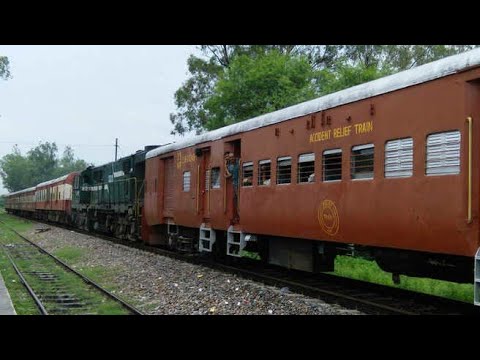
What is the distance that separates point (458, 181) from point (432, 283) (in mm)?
5412

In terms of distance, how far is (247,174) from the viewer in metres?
12.8

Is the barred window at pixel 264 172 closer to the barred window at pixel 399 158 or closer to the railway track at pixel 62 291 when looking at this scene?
the railway track at pixel 62 291

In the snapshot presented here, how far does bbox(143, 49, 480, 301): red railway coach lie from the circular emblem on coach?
16mm

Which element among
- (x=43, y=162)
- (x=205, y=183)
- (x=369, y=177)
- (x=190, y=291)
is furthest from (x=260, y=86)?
(x=43, y=162)

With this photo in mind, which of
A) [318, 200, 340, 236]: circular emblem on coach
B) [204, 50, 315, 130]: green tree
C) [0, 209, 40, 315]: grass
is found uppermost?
[204, 50, 315, 130]: green tree

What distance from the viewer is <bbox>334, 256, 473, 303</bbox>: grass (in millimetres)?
10443

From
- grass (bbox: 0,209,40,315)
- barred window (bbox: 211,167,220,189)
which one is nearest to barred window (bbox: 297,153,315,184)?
barred window (bbox: 211,167,220,189)

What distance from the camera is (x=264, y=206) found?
38.2 ft

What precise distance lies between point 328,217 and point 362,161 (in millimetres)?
1230

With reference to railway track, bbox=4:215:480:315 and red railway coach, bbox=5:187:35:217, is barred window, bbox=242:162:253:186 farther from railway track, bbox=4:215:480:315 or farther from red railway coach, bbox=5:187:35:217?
red railway coach, bbox=5:187:35:217

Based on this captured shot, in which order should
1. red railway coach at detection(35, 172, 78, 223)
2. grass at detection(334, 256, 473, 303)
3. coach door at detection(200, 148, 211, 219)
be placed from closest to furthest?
grass at detection(334, 256, 473, 303) → coach door at detection(200, 148, 211, 219) → red railway coach at detection(35, 172, 78, 223)

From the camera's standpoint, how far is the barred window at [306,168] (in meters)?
9.94

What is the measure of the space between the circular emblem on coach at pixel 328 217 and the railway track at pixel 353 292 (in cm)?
112

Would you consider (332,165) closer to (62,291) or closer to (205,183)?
(62,291)
